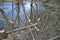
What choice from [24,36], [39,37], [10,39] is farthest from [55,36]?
[10,39]

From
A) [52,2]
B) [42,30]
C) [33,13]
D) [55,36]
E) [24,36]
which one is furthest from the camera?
[52,2]

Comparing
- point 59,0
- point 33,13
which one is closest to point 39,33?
point 33,13

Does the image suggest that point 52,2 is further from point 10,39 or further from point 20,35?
point 10,39

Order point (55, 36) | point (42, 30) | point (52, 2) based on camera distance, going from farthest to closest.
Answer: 1. point (52, 2)
2. point (55, 36)
3. point (42, 30)

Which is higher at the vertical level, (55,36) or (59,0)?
(59,0)

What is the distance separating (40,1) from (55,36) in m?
0.62

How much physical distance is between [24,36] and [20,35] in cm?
7

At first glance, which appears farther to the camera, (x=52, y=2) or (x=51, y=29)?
(x=52, y=2)

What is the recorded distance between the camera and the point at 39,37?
2076 mm

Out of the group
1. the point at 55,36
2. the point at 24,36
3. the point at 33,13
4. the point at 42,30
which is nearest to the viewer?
the point at 42,30

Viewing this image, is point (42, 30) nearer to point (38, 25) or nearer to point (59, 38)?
point (38, 25)

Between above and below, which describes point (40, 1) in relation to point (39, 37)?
above

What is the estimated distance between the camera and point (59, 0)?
2.44 meters

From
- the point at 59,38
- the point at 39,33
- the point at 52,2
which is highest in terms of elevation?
the point at 52,2
